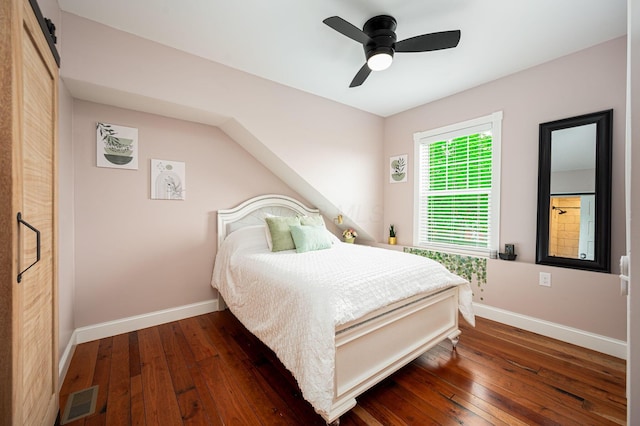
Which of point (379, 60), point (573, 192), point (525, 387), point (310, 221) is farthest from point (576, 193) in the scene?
point (310, 221)

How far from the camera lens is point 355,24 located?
1987 millimetres

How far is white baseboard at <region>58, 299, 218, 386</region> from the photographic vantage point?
2015mm

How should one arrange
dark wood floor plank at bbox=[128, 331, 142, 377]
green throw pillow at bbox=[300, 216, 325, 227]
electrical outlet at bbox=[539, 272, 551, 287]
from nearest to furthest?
dark wood floor plank at bbox=[128, 331, 142, 377], electrical outlet at bbox=[539, 272, 551, 287], green throw pillow at bbox=[300, 216, 325, 227]

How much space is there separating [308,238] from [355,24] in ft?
6.06

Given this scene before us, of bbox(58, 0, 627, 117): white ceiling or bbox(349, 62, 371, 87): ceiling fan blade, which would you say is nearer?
bbox(58, 0, 627, 117): white ceiling

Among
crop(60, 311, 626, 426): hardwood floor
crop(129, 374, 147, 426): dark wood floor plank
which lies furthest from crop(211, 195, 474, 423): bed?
crop(129, 374, 147, 426): dark wood floor plank

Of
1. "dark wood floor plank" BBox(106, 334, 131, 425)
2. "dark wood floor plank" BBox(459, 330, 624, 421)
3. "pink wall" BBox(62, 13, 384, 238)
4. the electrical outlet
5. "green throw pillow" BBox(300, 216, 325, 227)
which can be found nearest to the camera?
"dark wood floor plank" BBox(106, 334, 131, 425)

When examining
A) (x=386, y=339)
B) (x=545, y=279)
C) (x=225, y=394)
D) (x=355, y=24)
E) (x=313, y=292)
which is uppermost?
(x=355, y=24)

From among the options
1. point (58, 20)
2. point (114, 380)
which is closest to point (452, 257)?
point (114, 380)

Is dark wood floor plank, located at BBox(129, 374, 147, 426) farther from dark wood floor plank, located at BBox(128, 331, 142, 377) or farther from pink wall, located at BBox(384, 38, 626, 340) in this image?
pink wall, located at BBox(384, 38, 626, 340)

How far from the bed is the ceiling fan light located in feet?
4.97

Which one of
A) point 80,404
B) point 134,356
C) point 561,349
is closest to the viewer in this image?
point 80,404

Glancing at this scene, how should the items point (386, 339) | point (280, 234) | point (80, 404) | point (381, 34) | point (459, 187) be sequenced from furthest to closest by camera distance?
point (459, 187), point (280, 234), point (381, 34), point (386, 339), point (80, 404)

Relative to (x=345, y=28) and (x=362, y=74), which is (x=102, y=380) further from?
(x=362, y=74)
